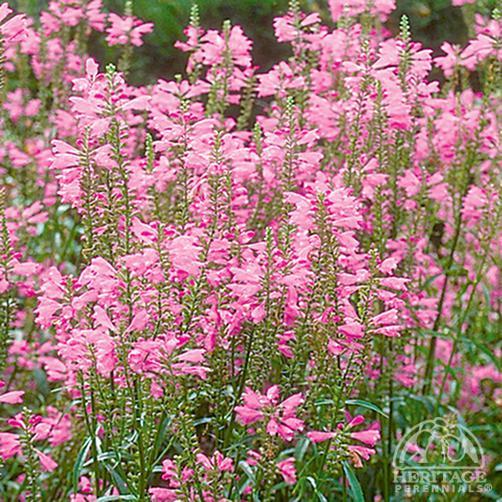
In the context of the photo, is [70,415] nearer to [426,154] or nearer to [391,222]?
[391,222]

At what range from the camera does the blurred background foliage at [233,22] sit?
8.73m

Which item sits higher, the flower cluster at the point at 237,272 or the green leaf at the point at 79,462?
the flower cluster at the point at 237,272

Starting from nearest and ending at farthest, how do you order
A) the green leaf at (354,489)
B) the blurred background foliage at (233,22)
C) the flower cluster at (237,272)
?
the flower cluster at (237,272) → the green leaf at (354,489) → the blurred background foliage at (233,22)

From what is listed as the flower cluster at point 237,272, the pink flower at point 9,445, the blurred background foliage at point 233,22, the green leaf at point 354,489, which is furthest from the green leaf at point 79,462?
the blurred background foliage at point 233,22

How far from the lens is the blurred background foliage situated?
8727 millimetres

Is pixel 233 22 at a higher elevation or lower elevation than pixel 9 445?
higher

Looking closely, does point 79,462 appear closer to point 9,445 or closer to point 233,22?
point 9,445

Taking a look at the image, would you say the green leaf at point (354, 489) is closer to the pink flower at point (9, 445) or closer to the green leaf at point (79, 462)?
the green leaf at point (79, 462)

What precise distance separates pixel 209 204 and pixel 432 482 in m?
1.69

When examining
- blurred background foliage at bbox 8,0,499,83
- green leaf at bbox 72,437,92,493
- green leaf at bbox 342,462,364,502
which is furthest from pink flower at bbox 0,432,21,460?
blurred background foliage at bbox 8,0,499,83

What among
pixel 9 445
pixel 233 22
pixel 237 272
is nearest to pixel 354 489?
pixel 237 272

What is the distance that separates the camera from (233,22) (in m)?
9.02

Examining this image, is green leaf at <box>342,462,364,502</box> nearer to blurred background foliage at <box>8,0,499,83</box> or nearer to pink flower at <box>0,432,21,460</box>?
pink flower at <box>0,432,21,460</box>

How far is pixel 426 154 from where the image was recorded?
392 cm
